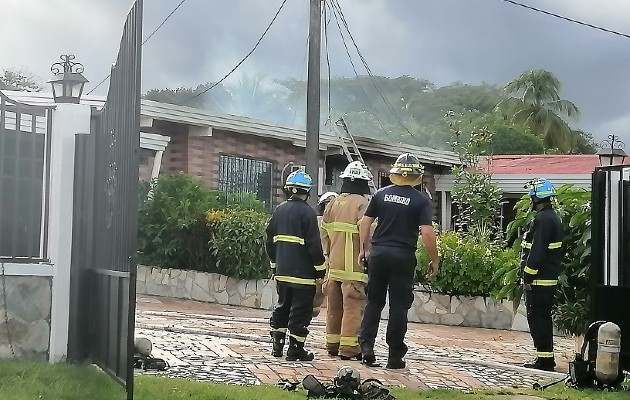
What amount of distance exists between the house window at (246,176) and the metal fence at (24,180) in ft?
38.6

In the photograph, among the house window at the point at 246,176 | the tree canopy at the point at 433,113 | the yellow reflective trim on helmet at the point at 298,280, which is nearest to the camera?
the yellow reflective trim on helmet at the point at 298,280

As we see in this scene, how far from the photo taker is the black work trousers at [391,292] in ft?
28.0

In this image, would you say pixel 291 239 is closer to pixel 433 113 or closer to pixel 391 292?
pixel 391 292

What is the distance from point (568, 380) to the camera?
26.4ft

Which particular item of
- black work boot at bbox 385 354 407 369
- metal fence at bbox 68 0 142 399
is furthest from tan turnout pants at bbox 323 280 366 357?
metal fence at bbox 68 0 142 399

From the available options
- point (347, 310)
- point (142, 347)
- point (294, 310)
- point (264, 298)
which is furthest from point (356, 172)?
point (264, 298)

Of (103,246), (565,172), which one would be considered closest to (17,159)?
(103,246)

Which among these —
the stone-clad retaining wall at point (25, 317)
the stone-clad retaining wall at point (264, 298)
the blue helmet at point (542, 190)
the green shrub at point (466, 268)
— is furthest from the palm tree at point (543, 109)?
the stone-clad retaining wall at point (25, 317)

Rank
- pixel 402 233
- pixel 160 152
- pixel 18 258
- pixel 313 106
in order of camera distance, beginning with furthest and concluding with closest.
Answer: pixel 160 152 → pixel 313 106 → pixel 402 233 → pixel 18 258

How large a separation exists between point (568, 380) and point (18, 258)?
4.89 meters

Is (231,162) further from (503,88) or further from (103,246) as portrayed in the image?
(503,88)

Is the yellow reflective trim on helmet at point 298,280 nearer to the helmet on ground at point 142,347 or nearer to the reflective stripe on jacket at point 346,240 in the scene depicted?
the reflective stripe on jacket at point 346,240

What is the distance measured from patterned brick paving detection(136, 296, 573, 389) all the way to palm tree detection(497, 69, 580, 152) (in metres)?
36.4

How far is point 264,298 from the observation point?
15.9m
